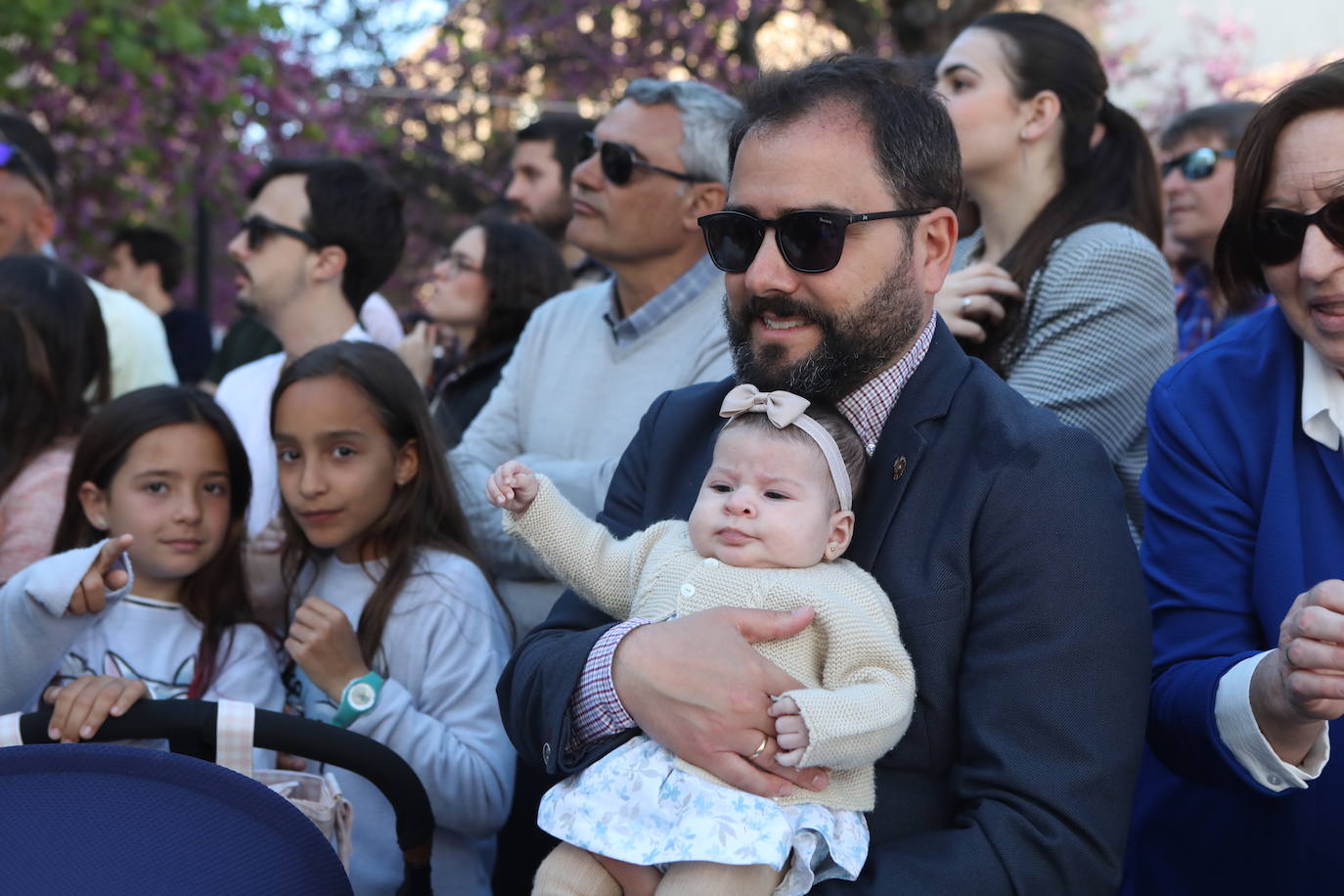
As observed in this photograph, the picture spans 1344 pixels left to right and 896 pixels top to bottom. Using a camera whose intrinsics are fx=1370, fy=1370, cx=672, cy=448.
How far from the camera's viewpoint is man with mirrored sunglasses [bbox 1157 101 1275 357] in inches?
232

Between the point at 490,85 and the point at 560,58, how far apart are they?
0.83 m

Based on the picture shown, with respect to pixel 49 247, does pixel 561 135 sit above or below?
above

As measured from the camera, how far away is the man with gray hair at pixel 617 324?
4.18 metres

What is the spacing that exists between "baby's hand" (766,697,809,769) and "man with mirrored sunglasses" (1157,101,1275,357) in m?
4.15

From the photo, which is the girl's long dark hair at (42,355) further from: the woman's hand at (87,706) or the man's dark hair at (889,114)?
the man's dark hair at (889,114)

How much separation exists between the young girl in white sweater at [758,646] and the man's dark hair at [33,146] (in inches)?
180

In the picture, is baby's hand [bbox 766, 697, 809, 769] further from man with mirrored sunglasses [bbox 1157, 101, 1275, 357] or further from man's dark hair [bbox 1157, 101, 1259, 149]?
man's dark hair [bbox 1157, 101, 1259, 149]

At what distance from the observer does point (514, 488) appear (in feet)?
9.09

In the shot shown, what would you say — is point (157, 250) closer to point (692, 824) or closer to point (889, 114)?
point (889, 114)

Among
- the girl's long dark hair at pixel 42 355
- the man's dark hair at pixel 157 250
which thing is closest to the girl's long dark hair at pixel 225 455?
the girl's long dark hair at pixel 42 355

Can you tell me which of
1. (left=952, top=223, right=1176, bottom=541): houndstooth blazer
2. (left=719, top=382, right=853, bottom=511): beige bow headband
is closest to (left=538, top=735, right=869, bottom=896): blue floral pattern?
(left=719, top=382, right=853, bottom=511): beige bow headband

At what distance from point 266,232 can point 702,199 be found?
184 centimetres

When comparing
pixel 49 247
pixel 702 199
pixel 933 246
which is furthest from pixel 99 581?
pixel 49 247

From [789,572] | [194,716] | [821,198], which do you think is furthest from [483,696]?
[821,198]
